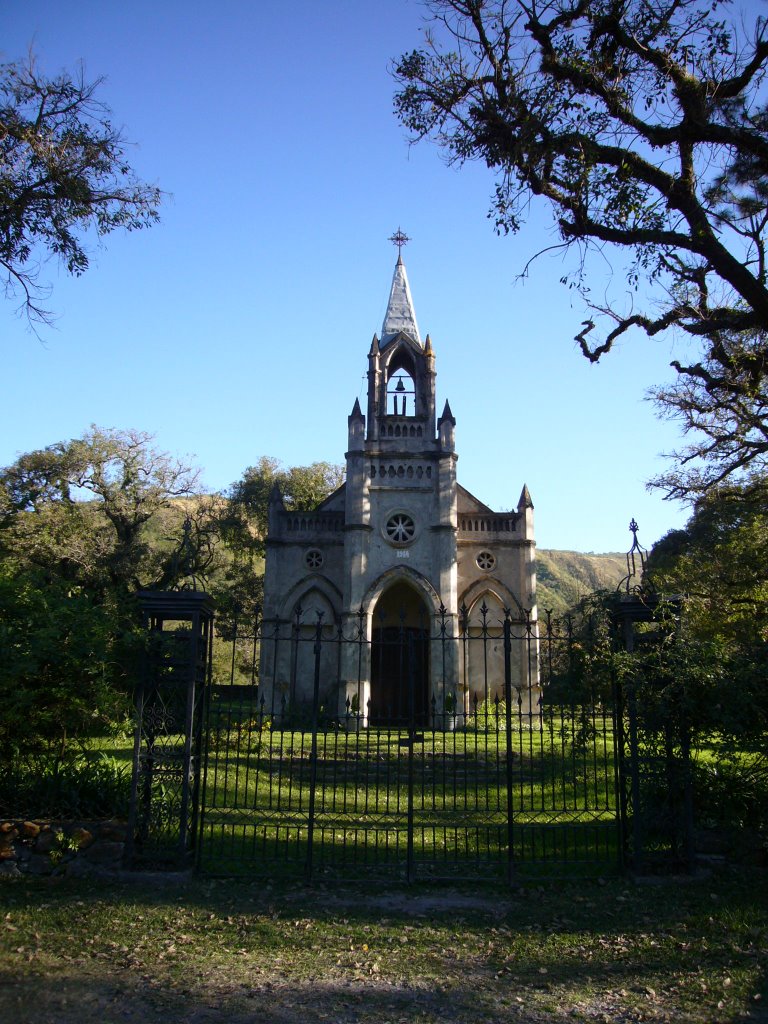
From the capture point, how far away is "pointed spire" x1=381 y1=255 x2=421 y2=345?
3131 cm

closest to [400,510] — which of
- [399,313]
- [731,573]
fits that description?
[399,313]

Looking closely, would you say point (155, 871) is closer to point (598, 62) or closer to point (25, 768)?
Answer: point (25, 768)

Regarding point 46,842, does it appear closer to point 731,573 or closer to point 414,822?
point 414,822

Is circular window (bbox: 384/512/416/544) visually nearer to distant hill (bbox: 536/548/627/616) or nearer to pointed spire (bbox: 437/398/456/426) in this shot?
pointed spire (bbox: 437/398/456/426)

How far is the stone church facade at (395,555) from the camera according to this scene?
27016 millimetres

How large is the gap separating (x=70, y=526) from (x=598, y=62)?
84.0 ft

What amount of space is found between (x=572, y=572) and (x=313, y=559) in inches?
3056

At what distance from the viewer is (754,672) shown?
28.3ft

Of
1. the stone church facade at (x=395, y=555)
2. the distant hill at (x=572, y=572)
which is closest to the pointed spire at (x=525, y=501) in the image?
the stone church facade at (x=395, y=555)

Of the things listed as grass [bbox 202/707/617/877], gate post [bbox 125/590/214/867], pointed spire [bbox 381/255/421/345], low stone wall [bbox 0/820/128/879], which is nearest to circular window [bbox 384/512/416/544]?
pointed spire [bbox 381/255/421/345]

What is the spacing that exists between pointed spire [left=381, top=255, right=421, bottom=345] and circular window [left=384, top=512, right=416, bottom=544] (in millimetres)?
7372

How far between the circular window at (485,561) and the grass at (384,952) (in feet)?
66.0

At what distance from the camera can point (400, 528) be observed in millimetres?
27812

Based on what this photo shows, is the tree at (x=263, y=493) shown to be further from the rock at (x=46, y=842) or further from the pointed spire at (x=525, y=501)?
the rock at (x=46, y=842)
